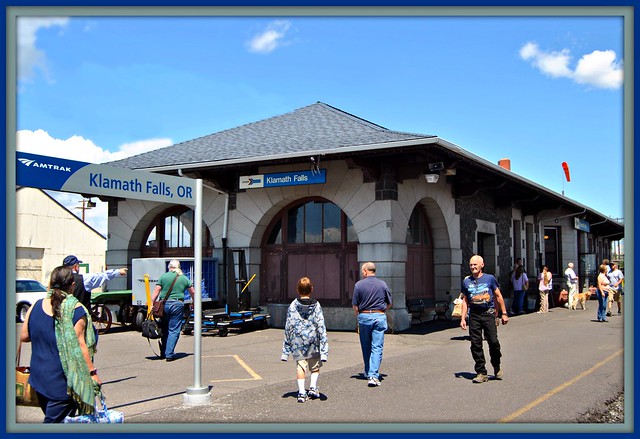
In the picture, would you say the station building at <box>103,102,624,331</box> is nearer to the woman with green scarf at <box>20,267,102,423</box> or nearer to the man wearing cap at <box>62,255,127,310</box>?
the man wearing cap at <box>62,255,127,310</box>

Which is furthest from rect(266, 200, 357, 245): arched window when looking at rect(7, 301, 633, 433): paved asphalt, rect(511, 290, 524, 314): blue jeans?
rect(511, 290, 524, 314): blue jeans

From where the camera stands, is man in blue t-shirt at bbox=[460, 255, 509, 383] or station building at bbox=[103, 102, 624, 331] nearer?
man in blue t-shirt at bbox=[460, 255, 509, 383]

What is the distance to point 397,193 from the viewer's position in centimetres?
1394

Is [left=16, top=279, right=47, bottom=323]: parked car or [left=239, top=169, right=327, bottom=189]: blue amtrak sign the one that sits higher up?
[left=239, top=169, right=327, bottom=189]: blue amtrak sign

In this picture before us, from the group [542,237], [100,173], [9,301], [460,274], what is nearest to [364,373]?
[100,173]

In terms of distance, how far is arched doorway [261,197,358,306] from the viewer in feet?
48.4

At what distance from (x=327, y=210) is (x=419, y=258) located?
2.72 meters

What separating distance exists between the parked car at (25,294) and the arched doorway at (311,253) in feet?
29.5

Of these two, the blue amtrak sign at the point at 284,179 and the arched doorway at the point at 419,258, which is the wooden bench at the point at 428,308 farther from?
the blue amtrak sign at the point at 284,179

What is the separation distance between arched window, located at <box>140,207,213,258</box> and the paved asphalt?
443 centimetres

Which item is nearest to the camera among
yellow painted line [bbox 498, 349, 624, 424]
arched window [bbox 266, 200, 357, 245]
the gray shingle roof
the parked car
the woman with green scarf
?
the woman with green scarf

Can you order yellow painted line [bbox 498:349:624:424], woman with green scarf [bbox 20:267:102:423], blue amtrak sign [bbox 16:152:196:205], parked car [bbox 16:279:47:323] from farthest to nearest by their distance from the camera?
parked car [bbox 16:279:47:323] → yellow painted line [bbox 498:349:624:424] → blue amtrak sign [bbox 16:152:196:205] → woman with green scarf [bbox 20:267:102:423]

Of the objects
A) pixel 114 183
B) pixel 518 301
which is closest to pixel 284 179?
pixel 114 183

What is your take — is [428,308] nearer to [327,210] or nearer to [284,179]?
[327,210]
